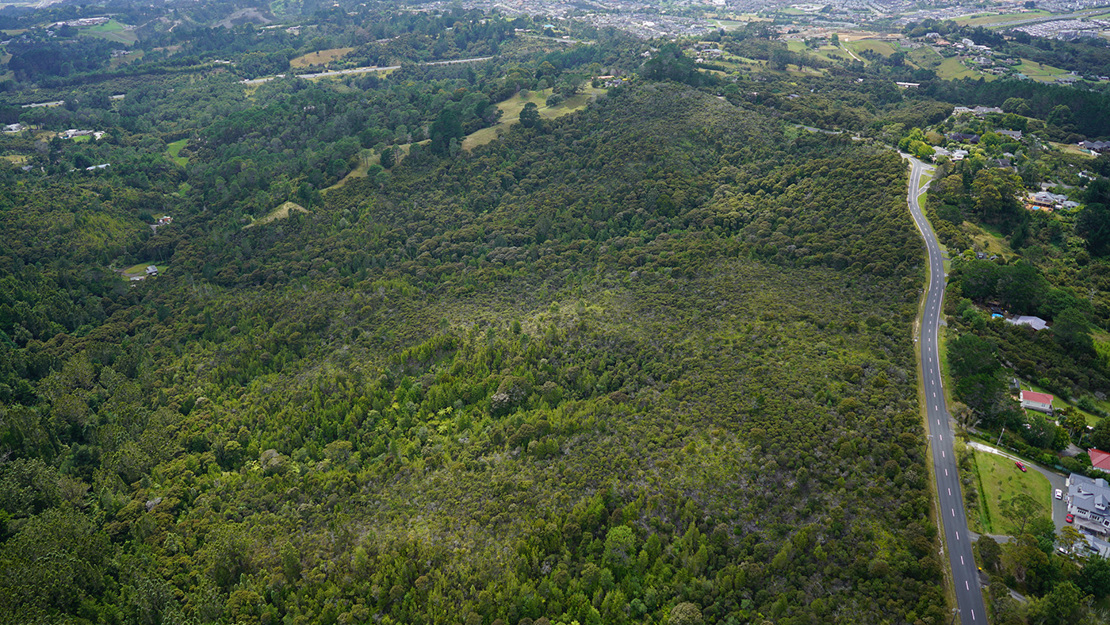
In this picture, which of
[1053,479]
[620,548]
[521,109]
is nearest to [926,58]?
[521,109]

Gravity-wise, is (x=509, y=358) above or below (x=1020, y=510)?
below

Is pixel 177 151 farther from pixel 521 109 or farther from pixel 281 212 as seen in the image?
pixel 521 109

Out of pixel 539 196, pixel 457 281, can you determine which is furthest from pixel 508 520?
pixel 539 196

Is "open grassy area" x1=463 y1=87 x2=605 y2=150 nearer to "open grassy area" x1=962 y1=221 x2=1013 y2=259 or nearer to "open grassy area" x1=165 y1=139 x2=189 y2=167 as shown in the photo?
"open grassy area" x1=165 y1=139 x2=189 y2=167

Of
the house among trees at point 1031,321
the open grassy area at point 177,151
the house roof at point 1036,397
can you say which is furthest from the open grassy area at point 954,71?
the open grassy area at point 177,151

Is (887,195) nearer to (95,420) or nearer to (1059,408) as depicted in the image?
(1059,408)

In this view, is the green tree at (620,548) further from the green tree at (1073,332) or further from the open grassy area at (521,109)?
the open grassy area at (521,109)
